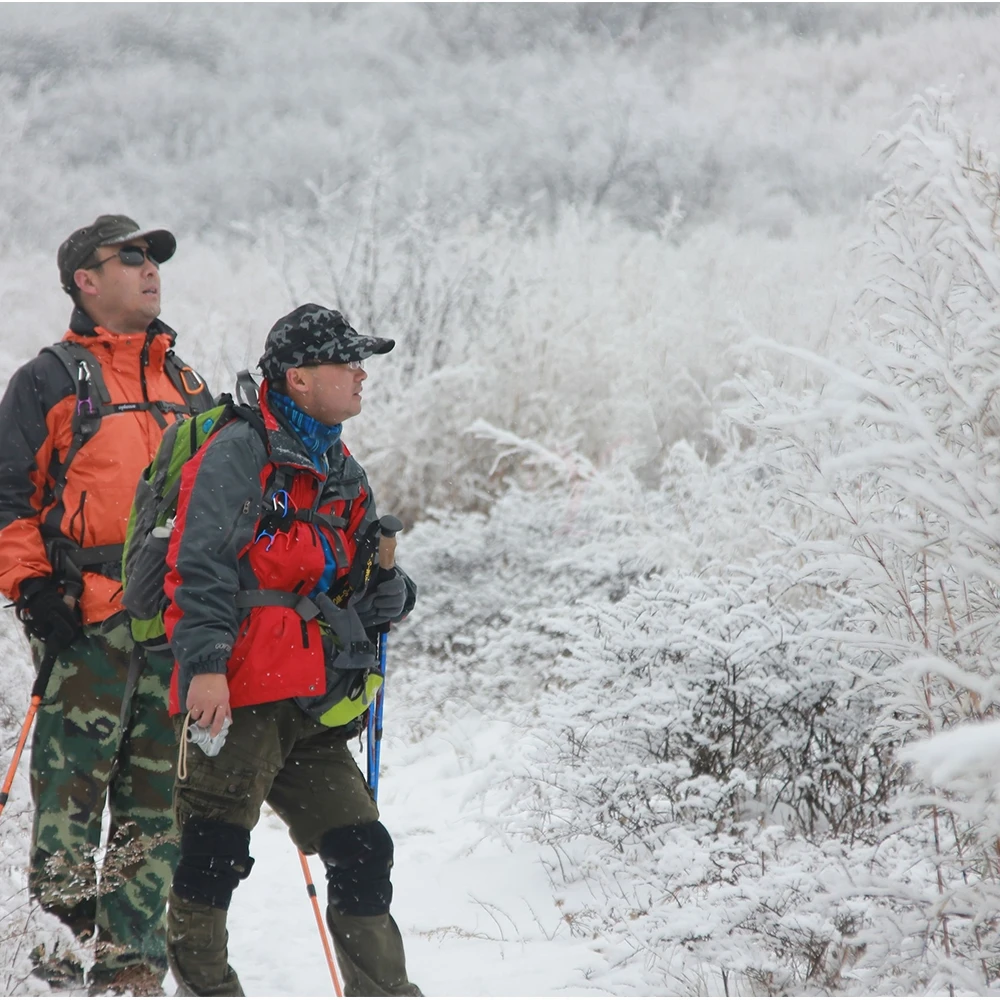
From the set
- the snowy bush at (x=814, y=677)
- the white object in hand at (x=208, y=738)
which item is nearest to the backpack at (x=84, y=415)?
the white object in hand at (x=208, y=738)

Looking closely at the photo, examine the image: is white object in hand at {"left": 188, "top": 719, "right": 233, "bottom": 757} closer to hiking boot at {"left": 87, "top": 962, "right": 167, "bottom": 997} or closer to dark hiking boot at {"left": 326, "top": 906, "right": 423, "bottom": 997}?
dark hiking boot at {"left": 326, "top": 906, "right": 423, "bottom": 997}

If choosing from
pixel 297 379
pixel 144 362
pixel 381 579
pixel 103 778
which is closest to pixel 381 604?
pixel 381 579

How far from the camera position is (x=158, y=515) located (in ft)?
8.34

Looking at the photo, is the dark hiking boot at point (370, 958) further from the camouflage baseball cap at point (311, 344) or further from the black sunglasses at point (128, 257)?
the black sunglasses at point (128, 257)

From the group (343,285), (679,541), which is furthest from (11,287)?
(679,541)

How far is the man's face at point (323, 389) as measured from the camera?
2.59 metres

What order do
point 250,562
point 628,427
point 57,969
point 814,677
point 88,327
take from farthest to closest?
point 628,427, point 814,677, point 88,327, point 57,969, point 250,562

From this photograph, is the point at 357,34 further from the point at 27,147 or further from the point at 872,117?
the point at 872,117

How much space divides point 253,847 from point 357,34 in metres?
12.7

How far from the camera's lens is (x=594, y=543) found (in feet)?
20.3

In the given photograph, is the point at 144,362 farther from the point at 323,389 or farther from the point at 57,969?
the point at 57,969

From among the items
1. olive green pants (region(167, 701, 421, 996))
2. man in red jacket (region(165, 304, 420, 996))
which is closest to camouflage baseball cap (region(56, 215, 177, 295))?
man in red jacket (region(165, 304, 420, 996))

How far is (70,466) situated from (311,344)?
0.82 meters

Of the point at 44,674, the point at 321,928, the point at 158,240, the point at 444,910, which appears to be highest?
the point at 158,240
